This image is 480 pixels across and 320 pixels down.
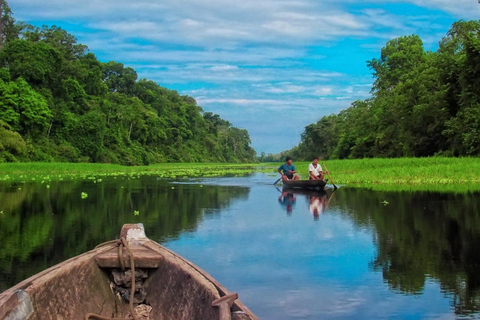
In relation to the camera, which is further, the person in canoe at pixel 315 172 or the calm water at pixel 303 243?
the person in canoe at pixel 315 172

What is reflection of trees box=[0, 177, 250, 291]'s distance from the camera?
8.57m

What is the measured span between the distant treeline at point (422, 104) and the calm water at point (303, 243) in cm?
1721

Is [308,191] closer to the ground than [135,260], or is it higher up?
closer to the ground

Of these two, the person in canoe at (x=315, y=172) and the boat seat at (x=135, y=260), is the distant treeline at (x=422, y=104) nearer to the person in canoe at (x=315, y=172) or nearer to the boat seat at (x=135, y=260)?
the person in canoe at (x=315, y=172)

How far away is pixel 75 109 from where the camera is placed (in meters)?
55.6

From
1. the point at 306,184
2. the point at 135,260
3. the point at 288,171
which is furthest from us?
the point at 288,171

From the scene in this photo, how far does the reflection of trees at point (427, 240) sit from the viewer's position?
6.81 m

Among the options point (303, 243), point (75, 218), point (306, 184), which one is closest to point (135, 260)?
point (303, 243)

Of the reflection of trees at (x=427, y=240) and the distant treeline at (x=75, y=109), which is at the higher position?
the distant treeline at (x=75, y=109)

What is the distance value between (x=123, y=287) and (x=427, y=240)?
6090 mm

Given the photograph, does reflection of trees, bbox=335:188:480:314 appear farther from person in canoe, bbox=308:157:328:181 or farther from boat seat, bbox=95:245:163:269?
person in canoe, bbox=308:157:328:181

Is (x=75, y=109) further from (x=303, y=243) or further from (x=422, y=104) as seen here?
(x=303, y=243)

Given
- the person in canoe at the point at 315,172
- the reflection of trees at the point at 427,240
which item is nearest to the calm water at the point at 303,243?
the reflection of trees at the point at 427,240

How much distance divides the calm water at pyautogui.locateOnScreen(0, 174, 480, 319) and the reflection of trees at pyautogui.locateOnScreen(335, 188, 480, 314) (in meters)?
0.02
